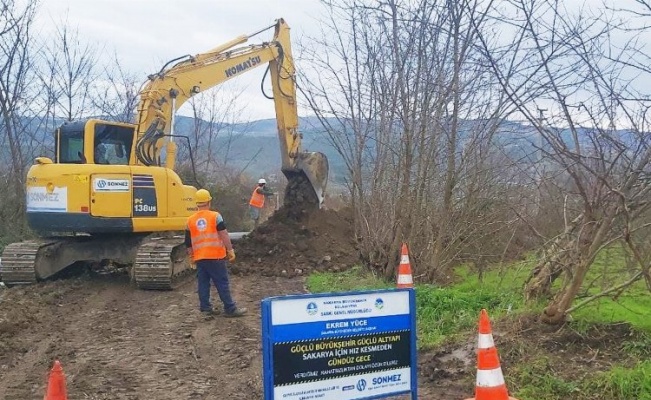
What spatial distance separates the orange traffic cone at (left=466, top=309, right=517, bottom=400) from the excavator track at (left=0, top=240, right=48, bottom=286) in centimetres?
950

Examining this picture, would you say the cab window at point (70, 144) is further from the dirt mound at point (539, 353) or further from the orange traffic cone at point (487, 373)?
the orange traffic cone at point (487, 373)

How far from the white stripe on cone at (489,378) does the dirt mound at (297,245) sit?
9226 mm

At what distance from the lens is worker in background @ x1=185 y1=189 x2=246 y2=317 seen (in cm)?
983

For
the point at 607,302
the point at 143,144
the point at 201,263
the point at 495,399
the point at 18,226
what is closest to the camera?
the point at 495,399

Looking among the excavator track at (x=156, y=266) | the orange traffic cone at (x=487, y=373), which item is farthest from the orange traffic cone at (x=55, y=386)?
the excavator track at (x=156, y=266)

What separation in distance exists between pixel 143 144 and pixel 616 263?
29.2 feet

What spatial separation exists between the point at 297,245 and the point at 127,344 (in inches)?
287

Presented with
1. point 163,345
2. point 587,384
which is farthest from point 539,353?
point 163,345

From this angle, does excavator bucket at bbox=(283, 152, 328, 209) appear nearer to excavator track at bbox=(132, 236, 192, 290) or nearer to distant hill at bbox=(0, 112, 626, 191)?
distant hill at bbox=(0, 112, 626, 191)

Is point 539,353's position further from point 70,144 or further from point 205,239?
point 70,144

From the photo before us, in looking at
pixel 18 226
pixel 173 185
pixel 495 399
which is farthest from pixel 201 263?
pixel 18 226

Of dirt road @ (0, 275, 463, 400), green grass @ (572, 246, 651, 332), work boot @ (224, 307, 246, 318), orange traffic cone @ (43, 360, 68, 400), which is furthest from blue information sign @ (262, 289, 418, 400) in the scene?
work boot @ (224, 307, 246, 318)

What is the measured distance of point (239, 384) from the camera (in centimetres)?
664

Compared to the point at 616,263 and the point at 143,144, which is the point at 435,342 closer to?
the point at 616,263
